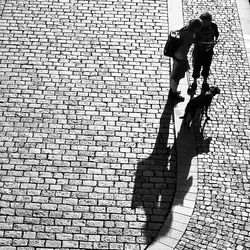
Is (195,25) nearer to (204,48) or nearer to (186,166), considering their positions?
(204,48)

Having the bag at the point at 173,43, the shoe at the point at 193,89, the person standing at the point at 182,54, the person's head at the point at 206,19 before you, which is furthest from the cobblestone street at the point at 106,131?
the person's head at the point at 206,19

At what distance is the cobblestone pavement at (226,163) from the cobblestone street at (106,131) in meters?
0.02

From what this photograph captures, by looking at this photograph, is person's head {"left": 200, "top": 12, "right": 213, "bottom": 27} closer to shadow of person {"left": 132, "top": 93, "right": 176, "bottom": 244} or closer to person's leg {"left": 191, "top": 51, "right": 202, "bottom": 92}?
person's leg {"left": 191, "top": 51, "right": 202, "bottom": 92}

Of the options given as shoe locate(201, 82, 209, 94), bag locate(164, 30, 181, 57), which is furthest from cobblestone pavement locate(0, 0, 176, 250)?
bag locate(164, 30, 181, 57)

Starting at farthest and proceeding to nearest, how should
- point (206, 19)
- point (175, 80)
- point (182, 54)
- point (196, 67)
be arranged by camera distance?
point (196, 67) < point (175, 80) < point (182, 54) < point (206, 19)

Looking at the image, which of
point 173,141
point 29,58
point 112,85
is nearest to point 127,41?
point 112,85

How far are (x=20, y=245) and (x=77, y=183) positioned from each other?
1657 millimetres

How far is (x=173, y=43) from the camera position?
1045 cm

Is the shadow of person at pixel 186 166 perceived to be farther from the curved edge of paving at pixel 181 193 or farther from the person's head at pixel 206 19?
the person's head at pixel 206 19

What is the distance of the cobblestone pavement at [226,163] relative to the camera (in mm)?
9078

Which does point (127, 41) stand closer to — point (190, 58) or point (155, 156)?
point (190, 58)

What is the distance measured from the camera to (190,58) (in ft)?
40.8

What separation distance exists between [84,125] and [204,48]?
3031mm

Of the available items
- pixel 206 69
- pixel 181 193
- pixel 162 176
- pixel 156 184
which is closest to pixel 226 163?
pixel 181 193
